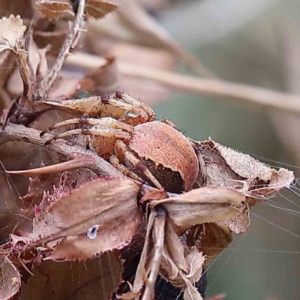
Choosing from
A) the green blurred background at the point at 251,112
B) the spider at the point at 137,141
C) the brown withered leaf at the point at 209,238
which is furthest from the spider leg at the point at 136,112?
the green blurred background at the point at 251,112

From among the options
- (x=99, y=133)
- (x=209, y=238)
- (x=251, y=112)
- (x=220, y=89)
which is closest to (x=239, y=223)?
(x=209, y=238)

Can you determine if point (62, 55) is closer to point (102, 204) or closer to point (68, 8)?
point (68, 8)

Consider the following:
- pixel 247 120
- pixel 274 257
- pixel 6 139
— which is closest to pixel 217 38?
pixel 247 120

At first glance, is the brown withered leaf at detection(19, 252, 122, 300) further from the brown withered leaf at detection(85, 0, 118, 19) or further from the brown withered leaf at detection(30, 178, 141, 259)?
the brown withered leaf at detection(85, 0, 118, 19)

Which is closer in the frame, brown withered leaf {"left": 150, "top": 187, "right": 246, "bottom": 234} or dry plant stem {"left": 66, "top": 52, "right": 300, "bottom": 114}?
brown withered leaf {"left": 150, "top": 187, "right": 246, "bottom": 234}

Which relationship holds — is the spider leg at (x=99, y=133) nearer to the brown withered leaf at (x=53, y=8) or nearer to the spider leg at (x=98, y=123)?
the spider leg at (x=98, y=123)

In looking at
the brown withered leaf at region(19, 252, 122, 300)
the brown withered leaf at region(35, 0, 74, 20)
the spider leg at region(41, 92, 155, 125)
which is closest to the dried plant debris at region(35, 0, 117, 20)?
the brown withered leaf at region(35, 0, 74, 20)
